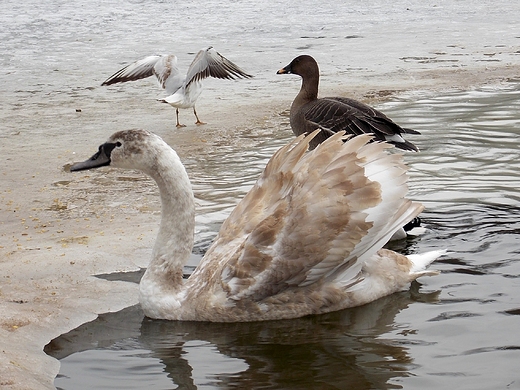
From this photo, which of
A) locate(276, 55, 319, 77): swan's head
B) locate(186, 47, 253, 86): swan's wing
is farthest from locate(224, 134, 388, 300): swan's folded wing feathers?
locate(186, 47, 253, 86): swan's wing

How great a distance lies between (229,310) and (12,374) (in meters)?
1.52

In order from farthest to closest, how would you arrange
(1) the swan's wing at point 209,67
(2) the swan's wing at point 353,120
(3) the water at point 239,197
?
(1) the swan's wing at point 209,67 → (2) the swan's wing at point 353,120 → (3) the water at point 239,197

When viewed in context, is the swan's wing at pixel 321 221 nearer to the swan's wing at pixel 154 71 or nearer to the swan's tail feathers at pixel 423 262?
the swan's tail feathers at pixel 423 262

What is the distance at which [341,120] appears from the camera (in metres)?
8.93

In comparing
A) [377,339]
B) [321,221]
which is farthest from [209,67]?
[377,339]

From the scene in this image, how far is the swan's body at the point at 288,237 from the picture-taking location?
17.7 feet

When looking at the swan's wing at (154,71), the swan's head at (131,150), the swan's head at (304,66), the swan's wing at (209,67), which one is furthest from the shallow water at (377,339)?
the swan's wing at (154,71)

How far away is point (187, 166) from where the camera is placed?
970 cm

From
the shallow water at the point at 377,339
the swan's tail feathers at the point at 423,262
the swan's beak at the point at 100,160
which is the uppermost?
the swan's beak at the point at 100,160

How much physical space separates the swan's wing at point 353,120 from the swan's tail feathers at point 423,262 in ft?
8.31

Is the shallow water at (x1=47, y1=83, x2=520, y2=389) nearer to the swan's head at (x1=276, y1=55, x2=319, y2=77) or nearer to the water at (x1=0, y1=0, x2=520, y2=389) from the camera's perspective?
the water at (x1=0, y1=0, x2=520, y2=389)

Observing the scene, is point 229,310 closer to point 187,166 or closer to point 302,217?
point 302,217

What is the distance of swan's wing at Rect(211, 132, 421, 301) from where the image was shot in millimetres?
5371

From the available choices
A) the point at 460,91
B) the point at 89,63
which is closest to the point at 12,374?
the point at 460,91
